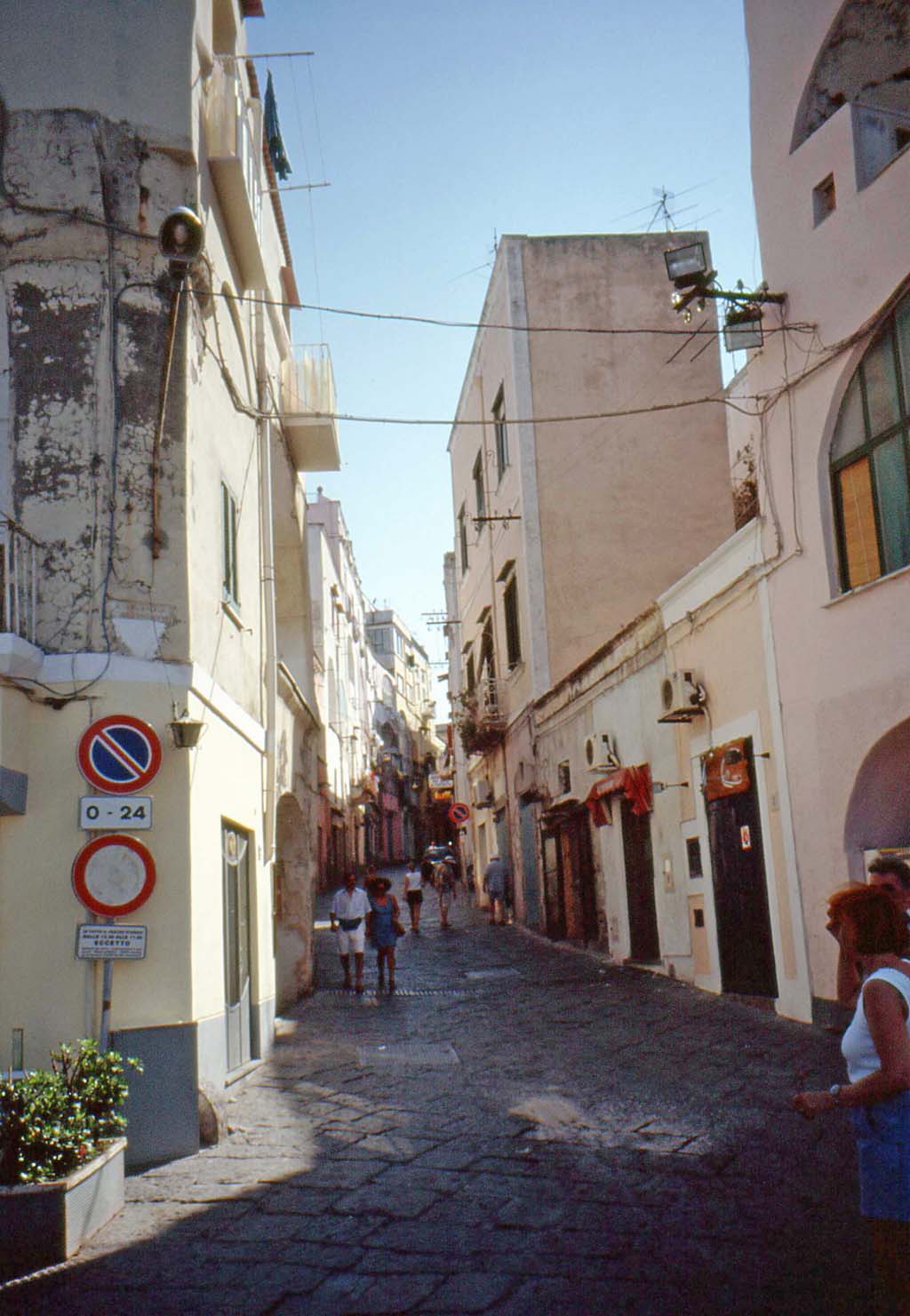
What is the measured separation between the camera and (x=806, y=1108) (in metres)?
3.50

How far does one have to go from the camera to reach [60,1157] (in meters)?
5.52

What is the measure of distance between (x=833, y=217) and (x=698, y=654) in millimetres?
4679

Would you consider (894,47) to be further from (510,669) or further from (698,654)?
(510,669)

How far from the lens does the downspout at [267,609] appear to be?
1152 centimetres

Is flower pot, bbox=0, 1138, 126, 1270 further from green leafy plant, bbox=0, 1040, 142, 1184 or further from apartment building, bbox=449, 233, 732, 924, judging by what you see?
apartment building, bbox=449, 233, 732, 924

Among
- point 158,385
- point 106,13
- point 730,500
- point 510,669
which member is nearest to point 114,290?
point 158,385

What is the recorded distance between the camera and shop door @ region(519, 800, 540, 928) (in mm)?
23234

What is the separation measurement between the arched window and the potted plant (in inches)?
261

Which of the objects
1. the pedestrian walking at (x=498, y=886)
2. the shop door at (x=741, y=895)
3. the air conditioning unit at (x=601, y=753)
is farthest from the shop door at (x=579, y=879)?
the shop door at (x=741, y=895)

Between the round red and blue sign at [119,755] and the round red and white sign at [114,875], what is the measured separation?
0.33m

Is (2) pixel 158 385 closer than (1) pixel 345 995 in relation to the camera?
Yes

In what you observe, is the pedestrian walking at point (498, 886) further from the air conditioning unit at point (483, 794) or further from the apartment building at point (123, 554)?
the apartment building at point (123, 554)

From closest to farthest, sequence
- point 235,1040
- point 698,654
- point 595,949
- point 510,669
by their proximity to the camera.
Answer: point 235,1040 < point 698,654 < point 595,949 < point 510,669

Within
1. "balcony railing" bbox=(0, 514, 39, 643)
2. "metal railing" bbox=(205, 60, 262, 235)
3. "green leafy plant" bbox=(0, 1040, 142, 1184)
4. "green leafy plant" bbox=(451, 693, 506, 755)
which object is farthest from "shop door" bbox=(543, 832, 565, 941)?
"green leafy plant" bbox=(0, 1040, 142, 1184)
